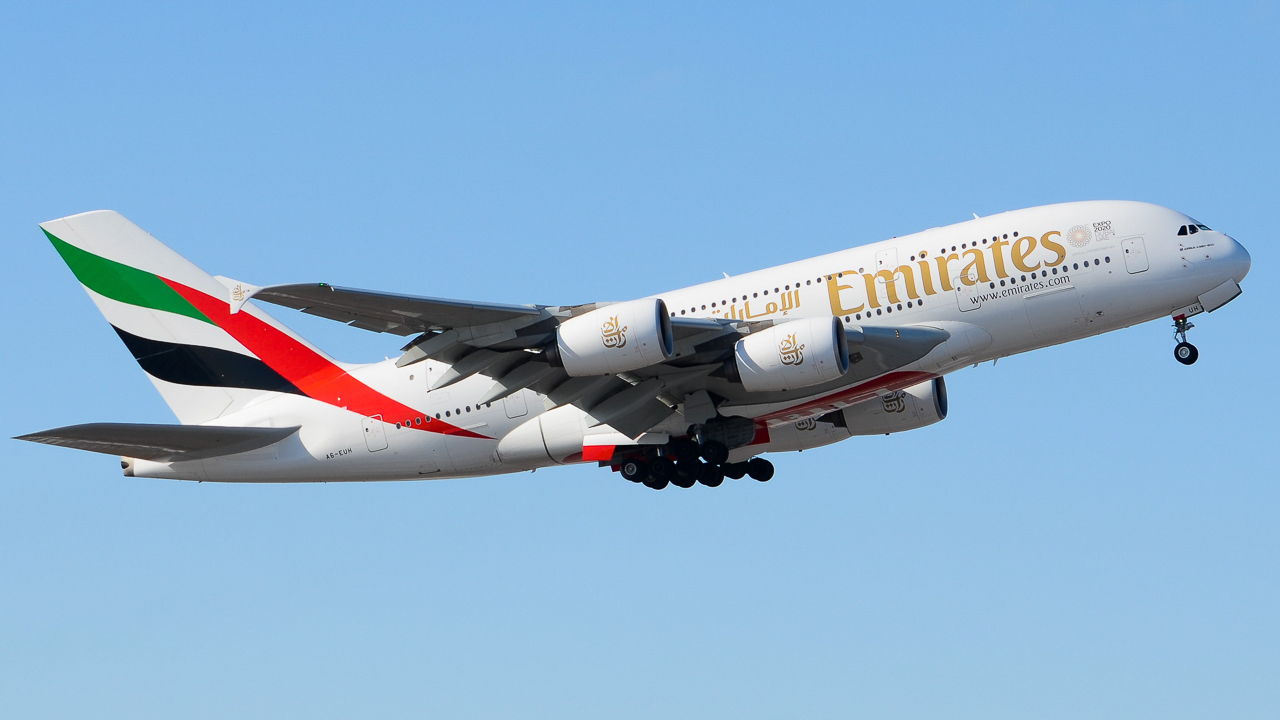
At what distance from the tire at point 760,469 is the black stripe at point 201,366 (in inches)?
440

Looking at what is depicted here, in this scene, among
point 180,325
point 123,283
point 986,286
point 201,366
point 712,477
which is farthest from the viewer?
point 123,283

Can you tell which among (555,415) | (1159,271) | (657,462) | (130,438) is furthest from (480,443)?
(1159,271)

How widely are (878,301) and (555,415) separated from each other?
7.56 meters

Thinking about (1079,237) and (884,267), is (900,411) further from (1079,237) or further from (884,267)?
(1079,237)

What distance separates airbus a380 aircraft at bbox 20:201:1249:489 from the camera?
85.0ft

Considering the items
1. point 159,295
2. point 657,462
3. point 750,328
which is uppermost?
point 159,295

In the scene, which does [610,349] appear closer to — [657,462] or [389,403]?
[657,462]

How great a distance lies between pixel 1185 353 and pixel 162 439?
22.6 metres

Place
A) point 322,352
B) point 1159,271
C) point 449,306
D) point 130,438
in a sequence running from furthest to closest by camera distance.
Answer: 1. point 322,352
2. point 130,438
3. point 1159,271
4. point 449,306

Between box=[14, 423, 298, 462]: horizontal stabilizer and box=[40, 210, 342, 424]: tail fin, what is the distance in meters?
1.55

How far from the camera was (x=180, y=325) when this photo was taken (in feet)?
111

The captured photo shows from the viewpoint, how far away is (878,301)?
27.8 m

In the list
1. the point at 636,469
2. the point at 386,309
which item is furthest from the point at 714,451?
the point at 386,309

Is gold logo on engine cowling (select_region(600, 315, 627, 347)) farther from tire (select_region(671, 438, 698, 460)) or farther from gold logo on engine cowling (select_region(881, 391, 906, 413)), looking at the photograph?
gold logo on engine cowling (select_region(881, 391, 906, 413))
